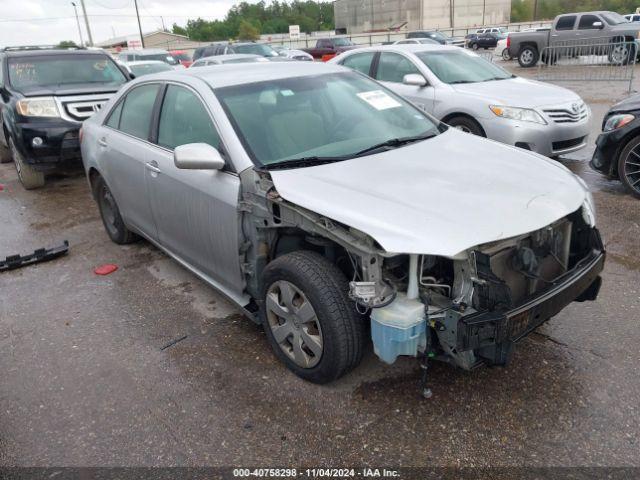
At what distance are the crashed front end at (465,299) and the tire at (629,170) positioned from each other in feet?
11.6

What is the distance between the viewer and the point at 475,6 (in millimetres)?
83438

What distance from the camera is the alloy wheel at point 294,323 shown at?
2754 mm

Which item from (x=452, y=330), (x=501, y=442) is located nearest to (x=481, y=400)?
(x=501, y=442)

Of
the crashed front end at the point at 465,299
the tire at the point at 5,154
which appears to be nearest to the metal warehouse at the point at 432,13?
the tire at the point at 5,154

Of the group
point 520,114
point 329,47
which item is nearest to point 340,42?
point 329,47

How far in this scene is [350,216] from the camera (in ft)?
8.07

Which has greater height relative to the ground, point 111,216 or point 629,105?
point 629,105

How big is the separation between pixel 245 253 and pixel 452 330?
4.43 feet

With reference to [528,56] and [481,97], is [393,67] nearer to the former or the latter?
[481,97]

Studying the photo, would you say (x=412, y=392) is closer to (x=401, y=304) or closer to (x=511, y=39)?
(x=401, y=304)

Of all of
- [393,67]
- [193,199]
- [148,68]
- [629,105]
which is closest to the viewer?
[193,199]

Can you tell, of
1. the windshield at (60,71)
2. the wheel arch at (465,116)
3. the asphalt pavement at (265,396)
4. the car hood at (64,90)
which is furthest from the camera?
the windshield at (60,71)

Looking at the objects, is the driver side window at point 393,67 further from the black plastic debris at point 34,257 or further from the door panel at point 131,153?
the black plastic debris at point 34,257

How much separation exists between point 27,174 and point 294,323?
634 cm
